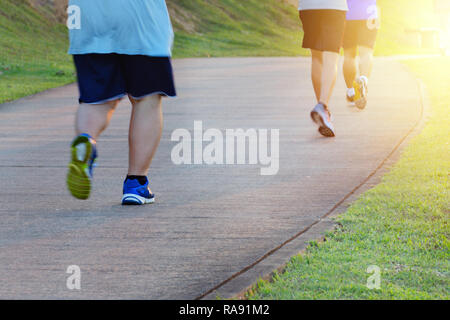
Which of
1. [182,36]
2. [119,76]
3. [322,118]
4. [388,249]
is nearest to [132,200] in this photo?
[119,76]

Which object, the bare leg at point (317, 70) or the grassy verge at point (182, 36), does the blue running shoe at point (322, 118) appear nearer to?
the bare leg at point (317, 70)

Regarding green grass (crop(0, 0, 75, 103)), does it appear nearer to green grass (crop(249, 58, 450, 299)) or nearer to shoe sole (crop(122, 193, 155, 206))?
shoe sole (crop(122, 193, 155, 206))

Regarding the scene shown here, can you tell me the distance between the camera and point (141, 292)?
409 centimetres

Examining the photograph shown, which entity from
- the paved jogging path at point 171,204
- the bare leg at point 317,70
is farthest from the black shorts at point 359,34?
the bare leg at point 317,70

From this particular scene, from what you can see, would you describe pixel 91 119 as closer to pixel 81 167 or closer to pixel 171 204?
pixel 81 167

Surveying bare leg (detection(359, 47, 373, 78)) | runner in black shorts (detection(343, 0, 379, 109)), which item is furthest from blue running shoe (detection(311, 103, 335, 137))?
bare leg (detection(359, 47, 373, 78))

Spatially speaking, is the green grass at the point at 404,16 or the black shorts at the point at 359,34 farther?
the green grass at the point at 404,16

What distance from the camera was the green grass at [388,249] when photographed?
3.99 m

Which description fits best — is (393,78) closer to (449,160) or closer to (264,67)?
(264,67)

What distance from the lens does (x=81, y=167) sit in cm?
537

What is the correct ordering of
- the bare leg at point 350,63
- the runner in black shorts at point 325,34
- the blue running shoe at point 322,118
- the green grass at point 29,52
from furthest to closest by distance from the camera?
the green grass at point 29,52
the bare leg at point 350,63
the runner in black shorts at point 325,34
the blue running shoe at point 322,118

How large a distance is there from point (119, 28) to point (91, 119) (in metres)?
0.59

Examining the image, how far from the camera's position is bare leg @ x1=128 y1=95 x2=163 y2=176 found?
19.2 feet
